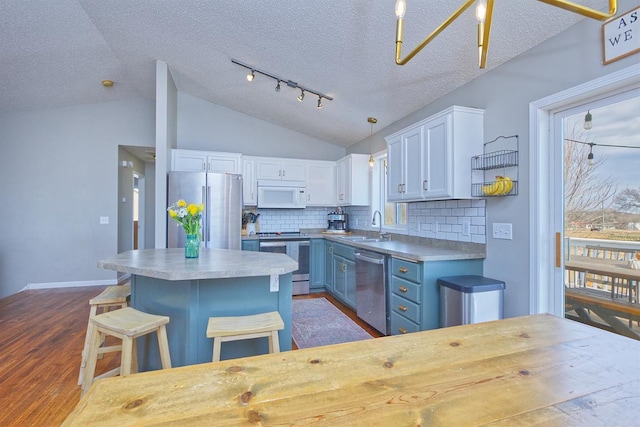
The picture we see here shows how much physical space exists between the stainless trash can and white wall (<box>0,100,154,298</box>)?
5020mm

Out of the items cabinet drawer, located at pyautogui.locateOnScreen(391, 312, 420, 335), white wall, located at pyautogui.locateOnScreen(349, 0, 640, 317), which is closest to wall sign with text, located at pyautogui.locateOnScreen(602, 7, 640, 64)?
white wall, located at pyautogui.locateOnScreen(349, 0, 640, 317)

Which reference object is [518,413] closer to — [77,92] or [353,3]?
[353,3]

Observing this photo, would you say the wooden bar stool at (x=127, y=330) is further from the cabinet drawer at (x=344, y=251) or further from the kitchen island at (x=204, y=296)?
the cabinet drawer at (x=344, y=251)

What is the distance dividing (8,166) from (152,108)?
7.19ft

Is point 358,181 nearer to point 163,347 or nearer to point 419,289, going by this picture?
point 419,289

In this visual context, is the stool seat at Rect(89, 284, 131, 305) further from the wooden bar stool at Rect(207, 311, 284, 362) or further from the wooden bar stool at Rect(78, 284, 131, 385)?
the wooden bar stool at Rect(207, 311, 284, 362)

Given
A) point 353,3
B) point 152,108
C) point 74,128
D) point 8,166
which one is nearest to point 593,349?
point 353,3

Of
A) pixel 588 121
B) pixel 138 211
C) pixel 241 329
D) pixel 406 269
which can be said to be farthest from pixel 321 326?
pixel 138 211

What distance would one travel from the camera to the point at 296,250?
15.2 feet

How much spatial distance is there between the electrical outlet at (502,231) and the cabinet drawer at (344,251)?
1.60 metres

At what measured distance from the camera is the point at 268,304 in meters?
2.05

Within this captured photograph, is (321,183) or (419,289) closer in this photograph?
(419,289)

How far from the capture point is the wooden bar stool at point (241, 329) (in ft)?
5.40

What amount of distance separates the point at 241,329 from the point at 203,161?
3396 mm
